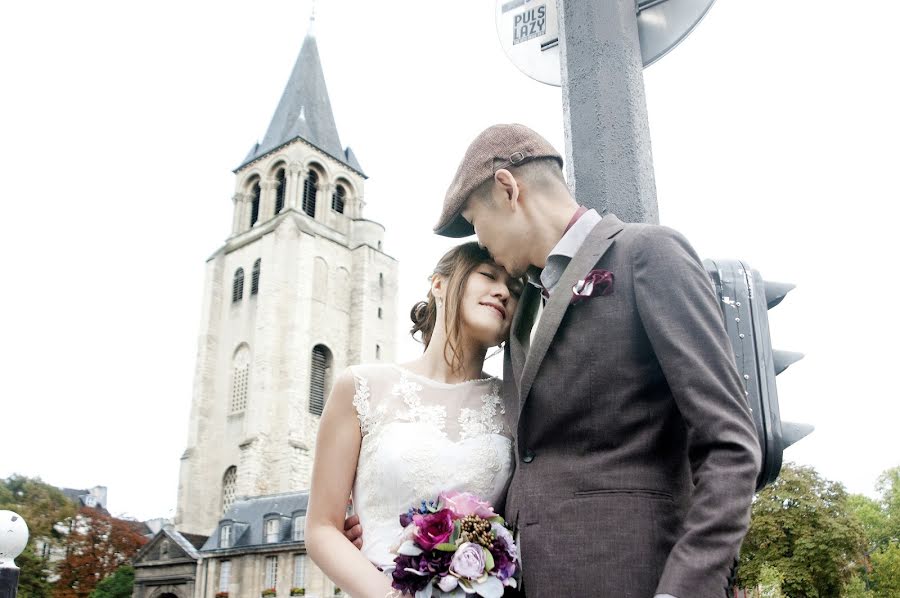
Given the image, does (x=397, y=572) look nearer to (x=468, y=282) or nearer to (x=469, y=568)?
(x=469, y=568)

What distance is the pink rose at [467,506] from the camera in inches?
91.0

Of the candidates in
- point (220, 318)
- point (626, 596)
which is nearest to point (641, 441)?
point (626, 596)

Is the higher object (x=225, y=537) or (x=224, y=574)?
(x=225, y=537)

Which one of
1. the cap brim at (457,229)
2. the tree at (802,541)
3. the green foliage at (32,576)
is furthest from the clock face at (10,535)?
the green foliage at (32,576)

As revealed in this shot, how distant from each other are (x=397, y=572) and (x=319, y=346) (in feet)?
155

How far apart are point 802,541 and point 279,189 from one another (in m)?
37.6

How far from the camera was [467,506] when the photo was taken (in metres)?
2.33

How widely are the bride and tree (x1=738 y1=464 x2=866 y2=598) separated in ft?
96.4

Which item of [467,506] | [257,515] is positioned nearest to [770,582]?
[257,515]

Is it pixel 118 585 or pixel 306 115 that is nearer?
pixel 118 585

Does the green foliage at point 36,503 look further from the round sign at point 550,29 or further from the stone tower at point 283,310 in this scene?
the round sign at point 550,29

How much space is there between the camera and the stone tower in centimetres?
4481

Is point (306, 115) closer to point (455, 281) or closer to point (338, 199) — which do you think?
point (338, 199)

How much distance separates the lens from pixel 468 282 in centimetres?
299
